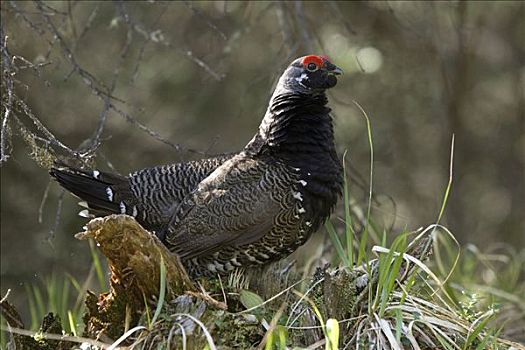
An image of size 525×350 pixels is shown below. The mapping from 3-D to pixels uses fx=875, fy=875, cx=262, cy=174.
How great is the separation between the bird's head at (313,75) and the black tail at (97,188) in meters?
1.12

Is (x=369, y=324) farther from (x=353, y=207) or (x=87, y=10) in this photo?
(x=87, y=10)

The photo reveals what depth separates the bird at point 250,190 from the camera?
15.3ft

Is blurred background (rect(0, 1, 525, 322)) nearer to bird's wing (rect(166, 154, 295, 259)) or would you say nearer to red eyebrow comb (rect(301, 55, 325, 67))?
red eyebrow comb (rect(301, 55, 325, 67))

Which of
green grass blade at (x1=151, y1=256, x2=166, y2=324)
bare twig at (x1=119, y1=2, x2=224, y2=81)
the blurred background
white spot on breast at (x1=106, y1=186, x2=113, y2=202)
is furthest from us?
the blurred background

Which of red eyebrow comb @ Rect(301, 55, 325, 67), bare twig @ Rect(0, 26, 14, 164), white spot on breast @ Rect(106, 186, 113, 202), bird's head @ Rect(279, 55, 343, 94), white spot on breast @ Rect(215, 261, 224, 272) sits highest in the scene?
bare twig @ Rect(0, 26, 14, 164)

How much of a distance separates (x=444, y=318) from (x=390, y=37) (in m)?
Answer: 6.33

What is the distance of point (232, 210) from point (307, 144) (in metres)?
0.58

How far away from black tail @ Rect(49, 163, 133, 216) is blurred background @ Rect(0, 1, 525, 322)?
10.4 ft

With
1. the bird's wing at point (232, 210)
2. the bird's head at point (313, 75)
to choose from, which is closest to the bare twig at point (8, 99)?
the bird's wing at point (232, 210)

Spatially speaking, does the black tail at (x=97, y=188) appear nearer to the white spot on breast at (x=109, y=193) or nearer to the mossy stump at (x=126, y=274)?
the white spot on breast at (x=109, y=193)

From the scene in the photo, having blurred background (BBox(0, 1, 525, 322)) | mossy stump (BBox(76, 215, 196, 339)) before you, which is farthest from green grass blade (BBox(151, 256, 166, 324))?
blurred background (BBox(0, 1, 525, 322))

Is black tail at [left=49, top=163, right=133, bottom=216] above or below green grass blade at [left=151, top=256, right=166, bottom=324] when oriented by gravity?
above

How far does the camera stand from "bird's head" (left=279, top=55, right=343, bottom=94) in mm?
4945

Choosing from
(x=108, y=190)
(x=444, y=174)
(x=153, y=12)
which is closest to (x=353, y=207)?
(x=108, y=190)
